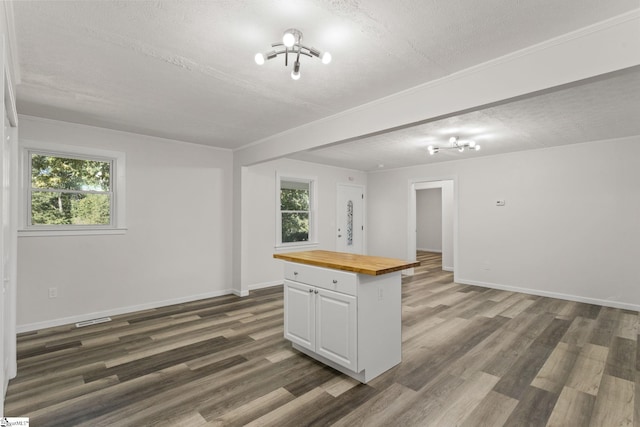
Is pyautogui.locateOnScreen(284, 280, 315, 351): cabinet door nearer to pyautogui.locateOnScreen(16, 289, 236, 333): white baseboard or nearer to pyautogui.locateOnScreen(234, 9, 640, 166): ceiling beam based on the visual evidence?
pyautogui.locateOnScreen(234, 9, 640, 166): ceiling beam

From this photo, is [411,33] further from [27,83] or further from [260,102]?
[27,83]

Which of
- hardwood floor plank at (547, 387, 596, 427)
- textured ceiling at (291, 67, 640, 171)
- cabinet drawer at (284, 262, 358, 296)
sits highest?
textured ceiling at (291, 67, 640, 171)

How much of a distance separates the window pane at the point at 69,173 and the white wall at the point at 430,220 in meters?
9.86

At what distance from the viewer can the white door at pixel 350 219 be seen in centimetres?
724

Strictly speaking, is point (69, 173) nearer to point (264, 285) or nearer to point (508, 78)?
point (264, 285)

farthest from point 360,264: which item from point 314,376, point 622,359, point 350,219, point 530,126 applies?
point 350,219

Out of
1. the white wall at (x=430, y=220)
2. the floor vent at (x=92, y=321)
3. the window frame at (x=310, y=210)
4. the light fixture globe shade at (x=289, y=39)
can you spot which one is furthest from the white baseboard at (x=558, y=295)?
the floor vent at (x=92, y=321)

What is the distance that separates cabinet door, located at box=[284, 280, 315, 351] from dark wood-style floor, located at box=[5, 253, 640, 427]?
18 centimetres

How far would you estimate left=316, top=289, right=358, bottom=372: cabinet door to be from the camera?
2559mm

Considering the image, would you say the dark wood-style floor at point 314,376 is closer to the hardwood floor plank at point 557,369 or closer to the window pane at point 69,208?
the hardwood floor plank at point 557,369

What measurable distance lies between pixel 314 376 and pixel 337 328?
17.5 inches

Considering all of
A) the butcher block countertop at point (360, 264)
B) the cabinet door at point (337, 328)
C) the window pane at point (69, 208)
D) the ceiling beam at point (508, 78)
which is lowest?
the cabinet door at point (337, 328)

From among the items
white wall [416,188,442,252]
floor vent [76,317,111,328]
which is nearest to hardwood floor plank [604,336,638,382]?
floor vent [76,317,111,328]

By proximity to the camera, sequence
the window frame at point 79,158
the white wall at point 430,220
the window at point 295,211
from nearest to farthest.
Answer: the window frame at point 79,158
the window at point 295,211
the white wall at point 430,220
